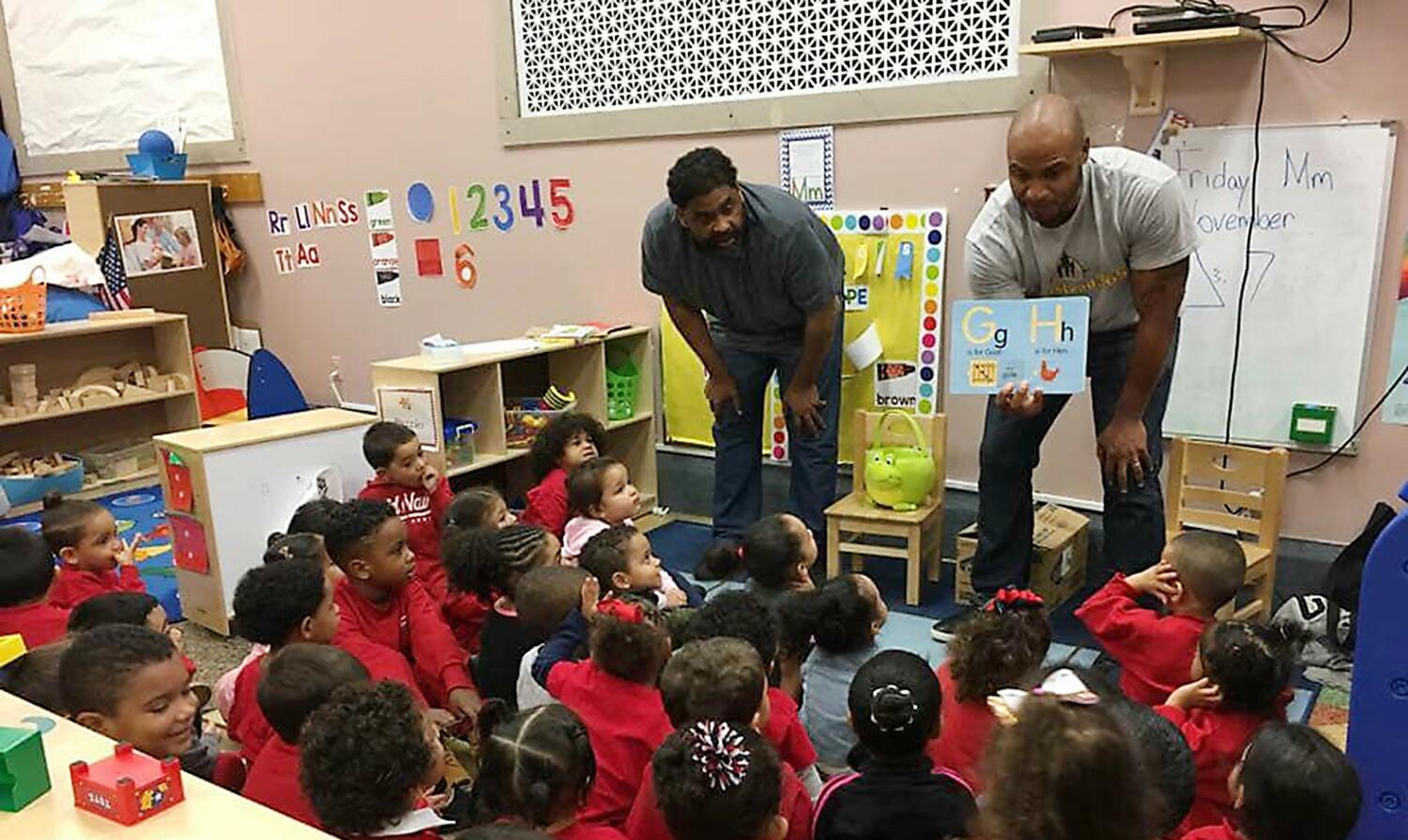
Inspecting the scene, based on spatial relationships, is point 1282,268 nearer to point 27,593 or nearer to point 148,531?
point 27,593

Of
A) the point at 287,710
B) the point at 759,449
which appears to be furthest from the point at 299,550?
the point at 759,449

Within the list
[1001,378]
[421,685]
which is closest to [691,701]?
[421,685]

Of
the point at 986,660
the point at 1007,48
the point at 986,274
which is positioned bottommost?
the point at 986,660

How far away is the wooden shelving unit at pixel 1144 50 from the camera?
2762 millimetres

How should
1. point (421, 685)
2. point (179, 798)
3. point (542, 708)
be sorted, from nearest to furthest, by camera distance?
1. point (179, 798)
2. point (542, 708)
3. point (421, 685)

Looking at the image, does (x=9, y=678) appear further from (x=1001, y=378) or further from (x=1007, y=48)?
(x=1007, y=48)

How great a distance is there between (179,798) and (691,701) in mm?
736

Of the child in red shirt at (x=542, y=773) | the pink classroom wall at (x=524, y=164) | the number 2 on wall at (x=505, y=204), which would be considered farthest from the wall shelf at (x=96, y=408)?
the child in red shirt at (x=542, y=773)

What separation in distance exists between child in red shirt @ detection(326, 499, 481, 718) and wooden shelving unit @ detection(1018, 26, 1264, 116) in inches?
83.1

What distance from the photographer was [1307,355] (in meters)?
3.01

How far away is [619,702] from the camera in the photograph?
1812 millimetres

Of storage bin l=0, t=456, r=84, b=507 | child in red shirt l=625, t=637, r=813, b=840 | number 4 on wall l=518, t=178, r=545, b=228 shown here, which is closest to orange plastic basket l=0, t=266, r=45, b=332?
storage bin l=0, t=456, r=84, b=507

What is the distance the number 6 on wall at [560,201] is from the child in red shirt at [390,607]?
2018mm

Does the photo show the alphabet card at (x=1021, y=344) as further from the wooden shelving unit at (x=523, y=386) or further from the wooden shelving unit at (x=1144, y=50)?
the wooden shelving unit at (x=523, y=386)
